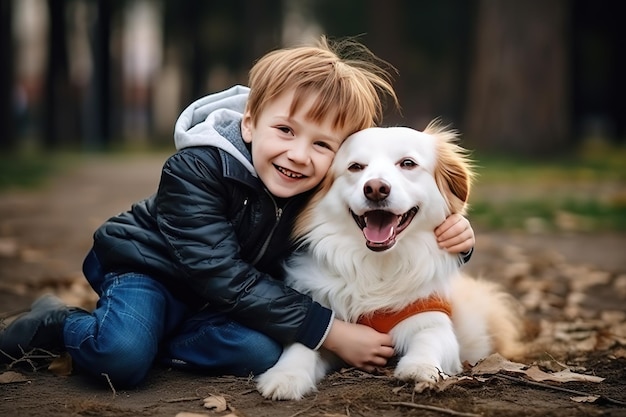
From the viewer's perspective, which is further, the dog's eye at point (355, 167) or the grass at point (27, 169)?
the grass at point (27, 169)

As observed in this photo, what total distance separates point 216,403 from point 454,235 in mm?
1183

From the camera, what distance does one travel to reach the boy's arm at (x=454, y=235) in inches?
133

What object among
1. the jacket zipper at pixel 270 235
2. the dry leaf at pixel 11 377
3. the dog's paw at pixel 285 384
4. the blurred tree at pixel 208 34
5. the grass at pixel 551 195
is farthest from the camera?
the blurred tree at pixel 208 34

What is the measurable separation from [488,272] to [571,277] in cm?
57

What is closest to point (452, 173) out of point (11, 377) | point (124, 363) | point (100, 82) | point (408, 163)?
point (408, 163)

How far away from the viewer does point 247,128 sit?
11.7ft

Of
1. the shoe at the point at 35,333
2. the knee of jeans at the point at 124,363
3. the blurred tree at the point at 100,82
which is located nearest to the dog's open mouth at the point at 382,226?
the knee of jeans at the point at 124,363

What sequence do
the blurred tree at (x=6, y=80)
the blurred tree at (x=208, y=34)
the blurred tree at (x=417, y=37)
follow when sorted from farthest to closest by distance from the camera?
the blurred tree at (x=208, y=34) < the blurred tree at (x=417, y=37) < the blurred tree at (x=6, y=80)

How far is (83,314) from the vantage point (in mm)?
3529

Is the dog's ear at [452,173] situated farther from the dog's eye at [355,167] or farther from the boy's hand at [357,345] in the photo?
the boy's hand at [357,345]

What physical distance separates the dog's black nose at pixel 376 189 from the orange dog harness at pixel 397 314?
54 centimetres

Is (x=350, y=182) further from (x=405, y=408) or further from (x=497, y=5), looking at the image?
(x=497, y=5)

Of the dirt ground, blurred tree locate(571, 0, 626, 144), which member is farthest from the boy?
blurred tree locate(571, 0, 626, 144)

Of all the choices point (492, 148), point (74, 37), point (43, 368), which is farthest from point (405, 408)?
point (74, 37)
